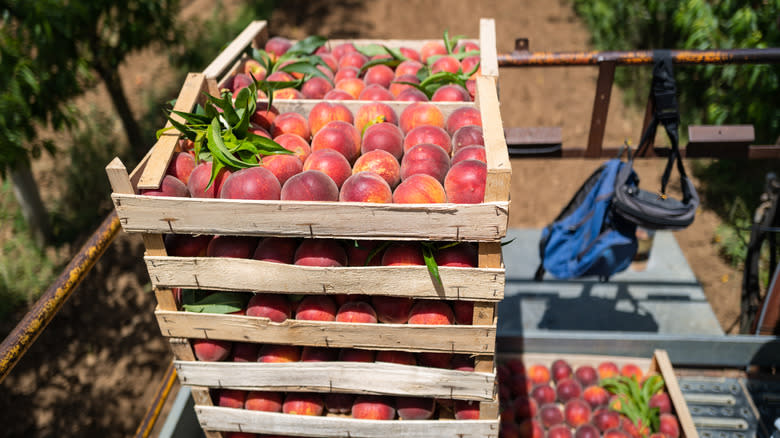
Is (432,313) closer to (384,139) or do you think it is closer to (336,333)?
(336,333)

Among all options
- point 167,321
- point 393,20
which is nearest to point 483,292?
point 167,321

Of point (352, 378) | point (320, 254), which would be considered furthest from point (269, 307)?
point (352, 378)

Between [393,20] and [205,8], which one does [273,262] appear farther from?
[205,8]

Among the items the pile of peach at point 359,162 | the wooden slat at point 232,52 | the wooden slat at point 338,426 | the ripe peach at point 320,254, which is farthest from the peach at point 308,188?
the wooden slat at point 338,426

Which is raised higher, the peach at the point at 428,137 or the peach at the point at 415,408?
the peach at the point at 428,137

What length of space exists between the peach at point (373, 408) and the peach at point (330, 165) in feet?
2.47

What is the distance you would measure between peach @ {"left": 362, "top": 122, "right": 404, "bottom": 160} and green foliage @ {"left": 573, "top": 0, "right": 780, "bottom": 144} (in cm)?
398

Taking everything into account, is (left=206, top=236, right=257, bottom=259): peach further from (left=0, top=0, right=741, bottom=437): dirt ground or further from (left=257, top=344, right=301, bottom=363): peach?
(left=0, top=0, right=741, bottom=437): dirt ground

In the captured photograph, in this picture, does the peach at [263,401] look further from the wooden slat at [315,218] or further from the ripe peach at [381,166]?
the ripe peach at [381,166]

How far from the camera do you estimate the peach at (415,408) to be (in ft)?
5.92

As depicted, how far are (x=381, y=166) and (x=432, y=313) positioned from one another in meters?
0.50

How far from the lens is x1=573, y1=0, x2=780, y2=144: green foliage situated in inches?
185

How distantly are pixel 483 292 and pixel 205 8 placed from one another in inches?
364

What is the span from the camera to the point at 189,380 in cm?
178
